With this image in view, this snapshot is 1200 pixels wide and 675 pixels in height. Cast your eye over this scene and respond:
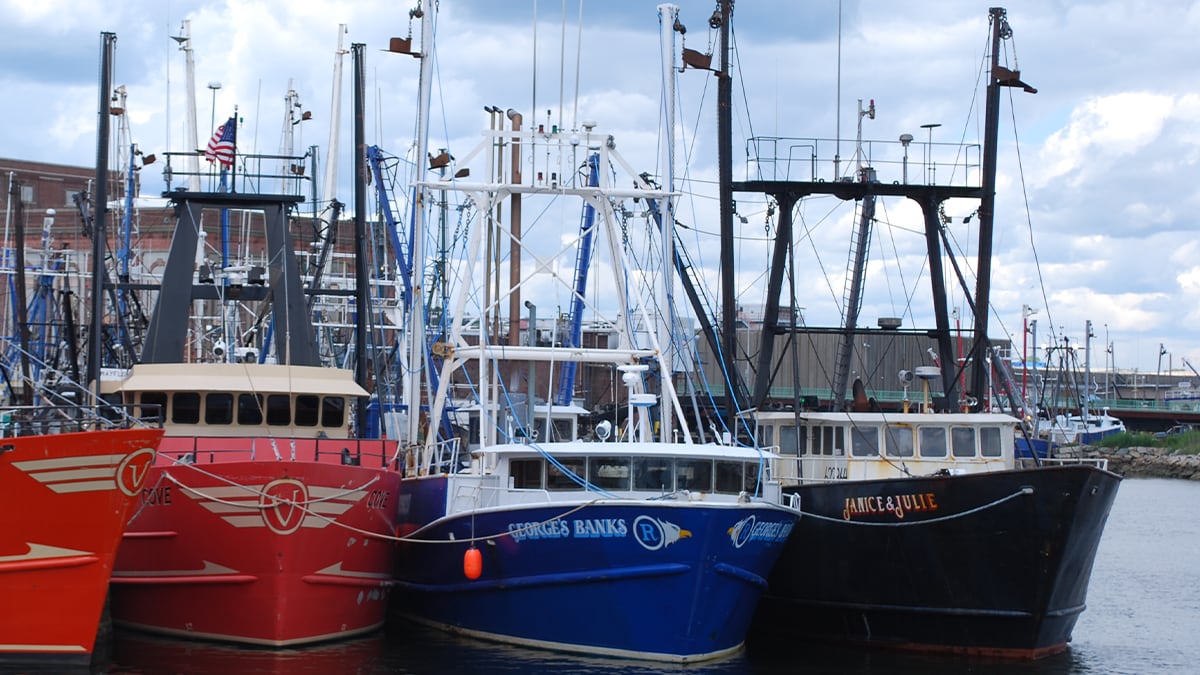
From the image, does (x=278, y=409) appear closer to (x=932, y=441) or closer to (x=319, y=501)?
(x=319, y=501)

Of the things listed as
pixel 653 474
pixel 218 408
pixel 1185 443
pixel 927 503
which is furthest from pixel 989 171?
pixel 1185 443

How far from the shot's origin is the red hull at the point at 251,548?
69.1 feet

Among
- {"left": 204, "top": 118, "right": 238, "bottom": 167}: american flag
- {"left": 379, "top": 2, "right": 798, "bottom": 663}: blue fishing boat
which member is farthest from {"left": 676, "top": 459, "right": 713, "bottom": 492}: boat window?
{"left": 204, "top": 118, "right": 238, "bottom": 167}: american flag

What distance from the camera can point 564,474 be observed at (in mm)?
21984

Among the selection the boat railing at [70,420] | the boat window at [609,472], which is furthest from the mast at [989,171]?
the boat railing at [70,420]

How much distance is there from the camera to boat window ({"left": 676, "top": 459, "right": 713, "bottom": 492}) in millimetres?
21859

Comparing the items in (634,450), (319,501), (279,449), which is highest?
(634,450)

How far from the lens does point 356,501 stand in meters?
22.2

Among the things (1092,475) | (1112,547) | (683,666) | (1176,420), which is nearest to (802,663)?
(683,666)

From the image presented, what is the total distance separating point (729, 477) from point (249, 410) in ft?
26.7

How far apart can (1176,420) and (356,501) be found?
109 metres

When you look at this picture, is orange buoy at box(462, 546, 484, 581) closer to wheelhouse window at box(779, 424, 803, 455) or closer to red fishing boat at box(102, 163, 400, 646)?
red fishing boat at box(102, 163, 400, 646)

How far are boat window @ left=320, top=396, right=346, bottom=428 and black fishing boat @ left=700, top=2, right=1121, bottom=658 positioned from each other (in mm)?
6792

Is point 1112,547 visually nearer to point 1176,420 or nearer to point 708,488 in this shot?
point 708,488
